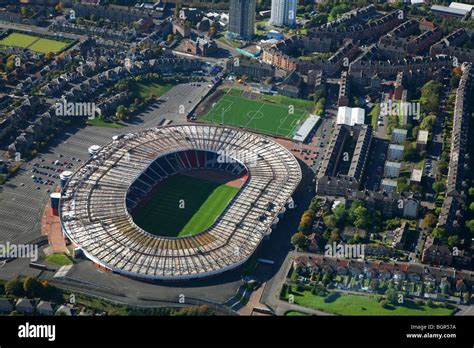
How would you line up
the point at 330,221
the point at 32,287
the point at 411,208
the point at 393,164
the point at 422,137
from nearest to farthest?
the point at 32,287
the point at 330,221
the point at 411,208
the point at 393,164
the point at 422,137

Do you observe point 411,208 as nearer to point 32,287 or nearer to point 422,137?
point 422,137

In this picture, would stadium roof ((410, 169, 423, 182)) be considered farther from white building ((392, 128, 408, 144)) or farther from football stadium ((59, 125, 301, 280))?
football stadium ((59, 125, 301, 280))

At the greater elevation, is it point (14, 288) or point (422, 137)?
point (422, 137)

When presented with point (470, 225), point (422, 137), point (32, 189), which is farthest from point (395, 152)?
point (32, 189)

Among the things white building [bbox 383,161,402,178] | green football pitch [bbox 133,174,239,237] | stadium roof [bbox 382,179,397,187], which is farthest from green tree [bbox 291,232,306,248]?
white building [bbox 383,161,402,178]

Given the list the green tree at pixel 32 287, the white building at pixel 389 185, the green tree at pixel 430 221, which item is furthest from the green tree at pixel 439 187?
the green tree at pixel 32 287

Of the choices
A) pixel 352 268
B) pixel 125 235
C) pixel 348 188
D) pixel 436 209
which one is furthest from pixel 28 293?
pixel 436 209
